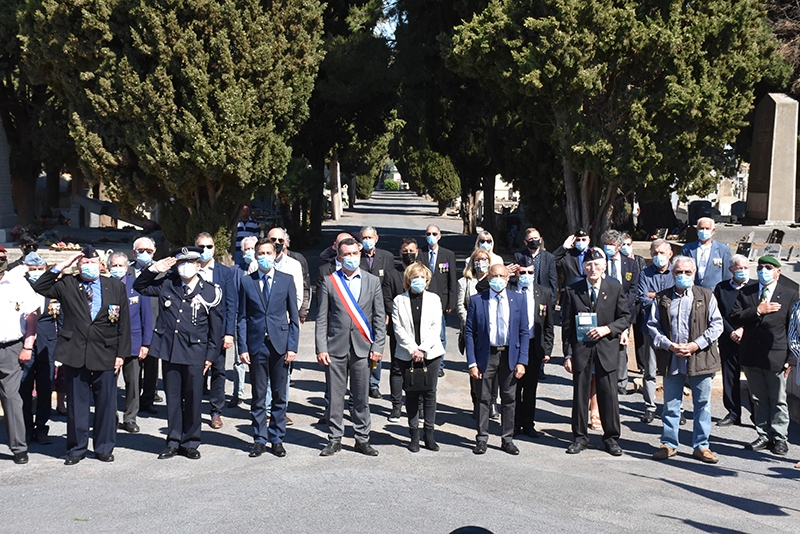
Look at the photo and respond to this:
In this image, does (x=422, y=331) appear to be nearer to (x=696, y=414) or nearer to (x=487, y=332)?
(x=487, y=332)

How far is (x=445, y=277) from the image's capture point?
1173 centimetres

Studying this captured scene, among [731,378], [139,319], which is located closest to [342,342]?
[139,319]

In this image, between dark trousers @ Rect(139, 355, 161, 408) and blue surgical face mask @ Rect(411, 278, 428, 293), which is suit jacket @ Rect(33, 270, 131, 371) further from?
blue surgical face mask @ Rect(411, 278, 428, 293)

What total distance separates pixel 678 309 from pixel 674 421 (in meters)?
1.03

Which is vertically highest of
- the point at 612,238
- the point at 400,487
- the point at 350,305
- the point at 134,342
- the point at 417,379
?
the point at 612,238

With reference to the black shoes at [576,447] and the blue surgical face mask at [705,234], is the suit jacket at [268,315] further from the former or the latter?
the blue surgical face mask at [705,234]

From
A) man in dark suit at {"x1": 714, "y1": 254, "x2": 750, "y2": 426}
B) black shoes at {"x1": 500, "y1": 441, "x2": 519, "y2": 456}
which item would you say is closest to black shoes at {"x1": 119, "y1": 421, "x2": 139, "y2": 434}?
black shoes at {"x1": 500, "y1": 441, "x2": 519, "y2": 456}

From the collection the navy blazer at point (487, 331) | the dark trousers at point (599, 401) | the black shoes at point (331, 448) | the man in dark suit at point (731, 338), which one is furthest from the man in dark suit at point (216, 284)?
the man in dark suit at point (731, 338)

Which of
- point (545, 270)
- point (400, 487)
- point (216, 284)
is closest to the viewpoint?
point (400, 487)

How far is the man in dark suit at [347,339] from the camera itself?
8.73 metres

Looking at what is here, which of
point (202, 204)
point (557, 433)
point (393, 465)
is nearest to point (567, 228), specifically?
point (202, 204)

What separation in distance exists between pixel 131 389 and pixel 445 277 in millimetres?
4023

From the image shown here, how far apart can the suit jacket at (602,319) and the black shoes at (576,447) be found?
2.37 feet

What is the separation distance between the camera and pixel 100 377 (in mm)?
8523
